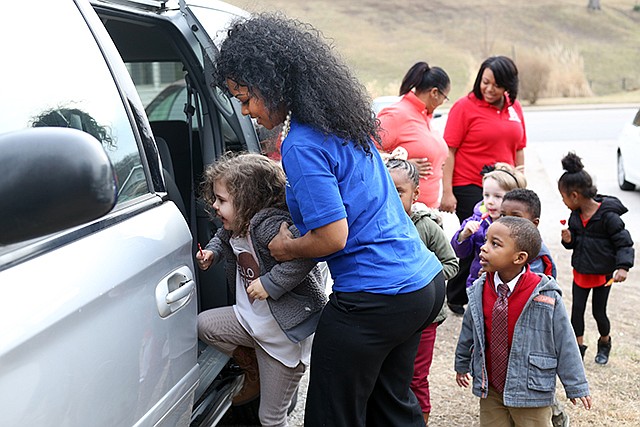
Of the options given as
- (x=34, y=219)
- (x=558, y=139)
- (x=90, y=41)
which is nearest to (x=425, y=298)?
(x=90, y=41)

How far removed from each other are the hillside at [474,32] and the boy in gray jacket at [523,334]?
3177 cm

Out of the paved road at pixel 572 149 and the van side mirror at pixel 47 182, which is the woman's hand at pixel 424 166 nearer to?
the paved road at pixel 572 149

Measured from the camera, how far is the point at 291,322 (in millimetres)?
2902

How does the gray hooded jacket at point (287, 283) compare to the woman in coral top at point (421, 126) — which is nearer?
the gray hooded jacket at point (287, 283)

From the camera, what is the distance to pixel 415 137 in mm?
4797

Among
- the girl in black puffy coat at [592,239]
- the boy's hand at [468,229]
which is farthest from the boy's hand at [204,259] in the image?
the girl in black puffy coat at [592,239]

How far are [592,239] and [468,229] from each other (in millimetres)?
962

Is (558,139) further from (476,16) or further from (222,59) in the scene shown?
(476,16)

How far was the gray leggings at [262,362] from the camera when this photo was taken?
3.03 meters

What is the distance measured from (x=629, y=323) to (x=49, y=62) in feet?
16.3

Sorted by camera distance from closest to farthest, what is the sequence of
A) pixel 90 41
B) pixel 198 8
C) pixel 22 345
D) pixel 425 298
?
1. pixel 22 345
2. pixel 90 41
3. pixel 425 298
4. pixel 198 8

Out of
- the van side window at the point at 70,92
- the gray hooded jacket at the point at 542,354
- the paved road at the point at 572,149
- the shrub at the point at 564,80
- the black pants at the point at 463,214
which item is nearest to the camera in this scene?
the van side window at the point at 70,92

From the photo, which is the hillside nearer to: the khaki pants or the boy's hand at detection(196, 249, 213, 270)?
the khaki pants

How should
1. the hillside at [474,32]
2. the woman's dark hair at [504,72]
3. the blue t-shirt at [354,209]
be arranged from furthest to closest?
the hillside at [474,32] < the woman's dark hair at [504,72] < the blue t-shirt at [354,209]
